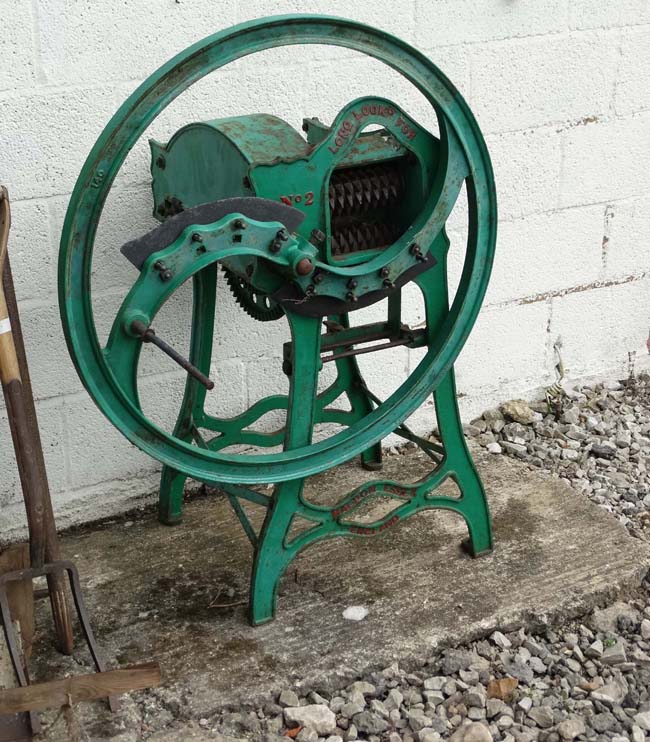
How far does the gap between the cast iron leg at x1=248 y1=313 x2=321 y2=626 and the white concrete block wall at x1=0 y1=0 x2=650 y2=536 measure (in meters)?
0.68

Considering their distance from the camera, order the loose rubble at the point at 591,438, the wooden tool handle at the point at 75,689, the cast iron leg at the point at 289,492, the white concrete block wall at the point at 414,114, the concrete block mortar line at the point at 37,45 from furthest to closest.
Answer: the loose rubble at the point at 591,438 < the white concrete block wall at the point at 414,114 < the concrete block mortar line at the point at 37,45 < the cast iron leg at the point at 289,492 < the wooden tool handle at the point at 75,689

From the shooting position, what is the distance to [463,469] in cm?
283

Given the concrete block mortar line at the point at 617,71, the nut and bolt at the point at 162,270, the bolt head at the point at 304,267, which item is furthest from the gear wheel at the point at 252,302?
the concrete block mortar line at the point at 617,71

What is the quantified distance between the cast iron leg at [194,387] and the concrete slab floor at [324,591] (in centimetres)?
7

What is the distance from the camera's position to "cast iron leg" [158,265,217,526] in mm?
2869

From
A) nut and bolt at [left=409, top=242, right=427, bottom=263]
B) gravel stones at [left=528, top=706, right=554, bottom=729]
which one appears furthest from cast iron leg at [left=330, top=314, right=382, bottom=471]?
gravel stones at [left=528, top=706, right=554, bottom=729]

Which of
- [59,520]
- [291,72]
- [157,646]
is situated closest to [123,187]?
[291,72]

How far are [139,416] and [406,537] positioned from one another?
101cm

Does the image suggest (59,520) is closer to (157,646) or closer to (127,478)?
A: (127,478)

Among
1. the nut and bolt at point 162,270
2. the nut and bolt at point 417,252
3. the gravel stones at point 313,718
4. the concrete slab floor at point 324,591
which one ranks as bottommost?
the gravel stones at point 313,718

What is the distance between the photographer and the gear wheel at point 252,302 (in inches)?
105

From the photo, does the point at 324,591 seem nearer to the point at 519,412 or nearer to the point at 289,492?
the point at 289,492

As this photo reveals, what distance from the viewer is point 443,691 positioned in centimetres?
248

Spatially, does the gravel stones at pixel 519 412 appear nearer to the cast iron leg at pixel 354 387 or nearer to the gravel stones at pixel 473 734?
the cast iron leg at pixel 354 387
